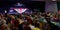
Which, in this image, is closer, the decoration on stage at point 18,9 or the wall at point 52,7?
the wall at point 52,7

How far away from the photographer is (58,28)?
6.25 m

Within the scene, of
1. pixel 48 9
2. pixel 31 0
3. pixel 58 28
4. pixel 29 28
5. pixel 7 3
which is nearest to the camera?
pixel 29 28

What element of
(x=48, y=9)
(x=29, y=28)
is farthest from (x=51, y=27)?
(x=48, y=9)

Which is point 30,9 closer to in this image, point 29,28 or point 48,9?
point 48,9

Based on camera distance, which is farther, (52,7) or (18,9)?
(18,9)

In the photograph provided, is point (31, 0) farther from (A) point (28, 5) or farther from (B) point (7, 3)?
(B) point (7, 3)

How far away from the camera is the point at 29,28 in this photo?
5359 millimetres

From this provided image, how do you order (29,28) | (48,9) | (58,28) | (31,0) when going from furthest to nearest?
1. (31,0)
2. (48,9)
3. (58,28)
4. (29,28)

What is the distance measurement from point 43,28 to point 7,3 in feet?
43.7

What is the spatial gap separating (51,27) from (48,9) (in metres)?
10.4

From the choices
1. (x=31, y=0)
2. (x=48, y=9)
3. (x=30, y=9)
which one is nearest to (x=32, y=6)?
(x=30, y=9)

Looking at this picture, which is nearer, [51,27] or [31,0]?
[51,27]

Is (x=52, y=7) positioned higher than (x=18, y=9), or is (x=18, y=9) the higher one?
(x=52, y=7)

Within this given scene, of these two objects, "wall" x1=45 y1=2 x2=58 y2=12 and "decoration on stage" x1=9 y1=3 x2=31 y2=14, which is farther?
"decoration on stage" x1=9 y1=3 x2=31 y2=14
